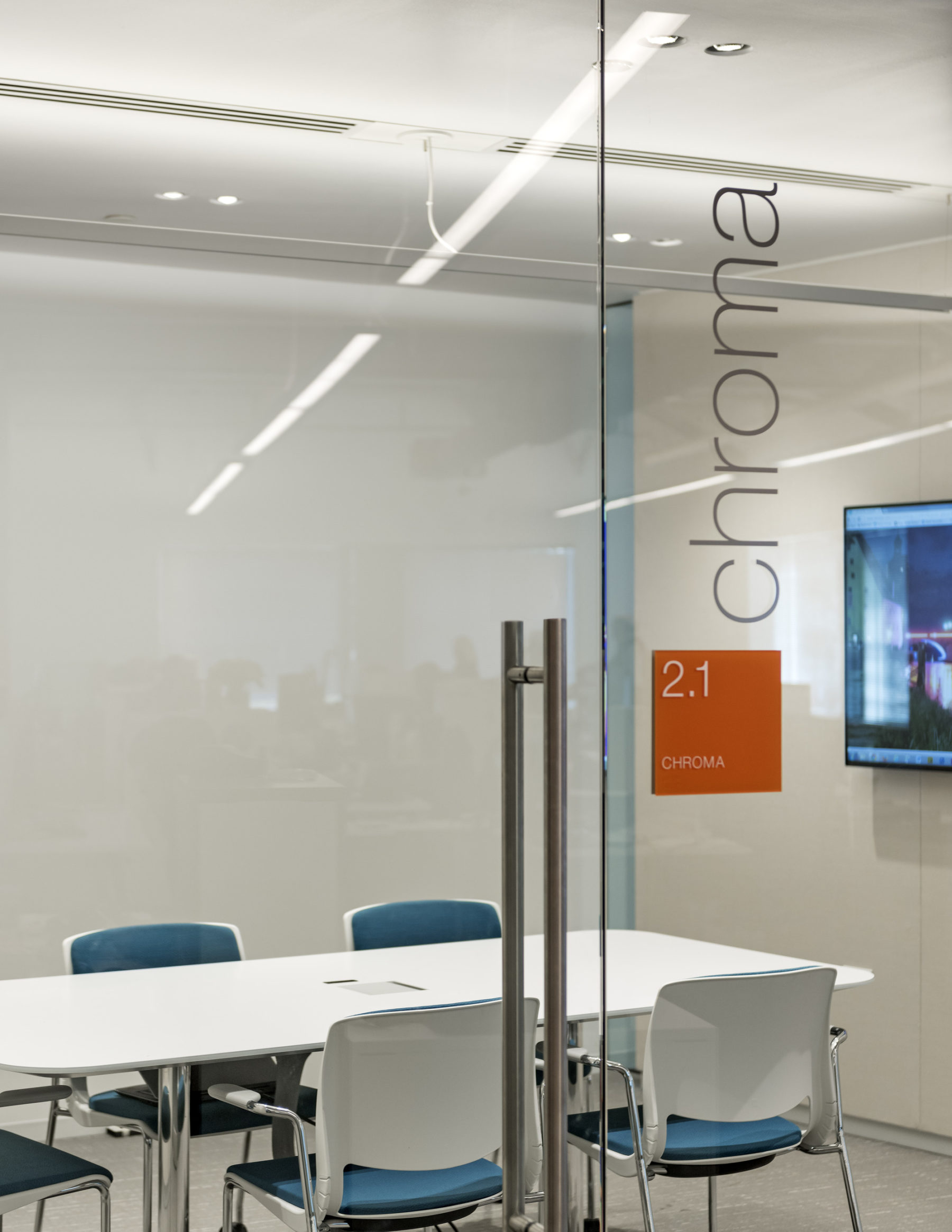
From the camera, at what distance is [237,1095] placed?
2.57m

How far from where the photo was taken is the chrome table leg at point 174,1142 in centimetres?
272

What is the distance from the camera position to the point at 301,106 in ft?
9.54

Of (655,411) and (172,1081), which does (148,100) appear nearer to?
(655,411)

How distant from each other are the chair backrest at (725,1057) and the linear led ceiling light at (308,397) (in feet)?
7.40

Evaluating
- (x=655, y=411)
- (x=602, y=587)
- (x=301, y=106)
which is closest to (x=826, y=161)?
(x=655, y=411)

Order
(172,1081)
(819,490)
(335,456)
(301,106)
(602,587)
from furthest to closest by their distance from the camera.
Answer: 1. (335,456)
2. (301,106)
3. (172,1081)
4. (819,490)
5. (602,587)

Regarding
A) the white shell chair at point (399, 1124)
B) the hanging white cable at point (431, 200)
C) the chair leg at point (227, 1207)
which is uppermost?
the hanging white cable at point (431, 200)

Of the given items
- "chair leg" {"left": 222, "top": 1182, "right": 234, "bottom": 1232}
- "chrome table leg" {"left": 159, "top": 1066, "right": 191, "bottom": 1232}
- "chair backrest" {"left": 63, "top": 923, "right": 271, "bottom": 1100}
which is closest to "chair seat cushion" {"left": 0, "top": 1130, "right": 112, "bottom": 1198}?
"chrome table leg" {"left": 159, "top": 1066, "right": 191, "bottom": 1232}

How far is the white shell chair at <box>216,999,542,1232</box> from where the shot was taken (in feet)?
8.40

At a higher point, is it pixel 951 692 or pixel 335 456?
pixel 335 456

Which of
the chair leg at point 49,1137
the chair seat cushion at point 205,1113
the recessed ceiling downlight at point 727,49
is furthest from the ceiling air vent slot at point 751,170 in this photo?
the chair leg at point 49,1137

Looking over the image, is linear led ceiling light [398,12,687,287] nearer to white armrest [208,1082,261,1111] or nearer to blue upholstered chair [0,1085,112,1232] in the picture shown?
white armrest [208,1082,261,1111]

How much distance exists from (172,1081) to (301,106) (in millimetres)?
2026

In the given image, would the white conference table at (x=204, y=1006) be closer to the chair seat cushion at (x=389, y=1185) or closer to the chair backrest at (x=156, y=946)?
the chair backrest at (x=156, y=946)
